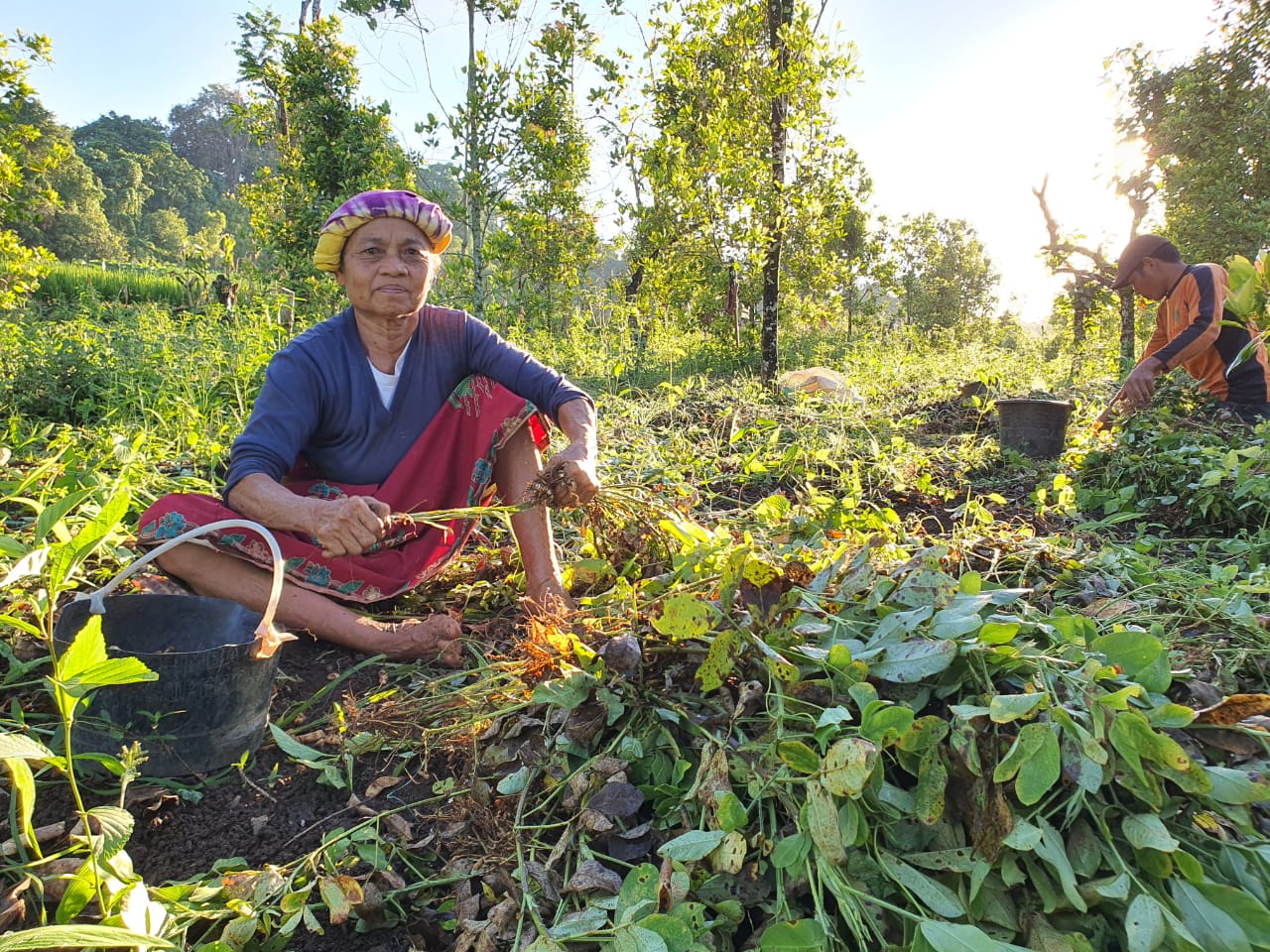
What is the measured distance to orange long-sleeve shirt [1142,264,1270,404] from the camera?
12.6 feet

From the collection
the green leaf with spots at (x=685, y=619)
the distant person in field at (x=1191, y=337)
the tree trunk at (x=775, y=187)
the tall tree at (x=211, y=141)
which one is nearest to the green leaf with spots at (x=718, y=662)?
the green leaf with spots at (x=685, y=619)

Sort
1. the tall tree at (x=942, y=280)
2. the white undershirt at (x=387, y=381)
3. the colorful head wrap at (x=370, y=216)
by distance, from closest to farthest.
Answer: the colorful head wrap at (x=370, y=216) → the white undershirt at (x=387, y=381) → the tall tree at (x=942, y=280)

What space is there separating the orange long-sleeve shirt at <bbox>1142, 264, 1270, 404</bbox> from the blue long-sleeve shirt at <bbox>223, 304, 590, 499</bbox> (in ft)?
12.2

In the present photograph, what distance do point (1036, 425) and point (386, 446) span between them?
353 centimetres

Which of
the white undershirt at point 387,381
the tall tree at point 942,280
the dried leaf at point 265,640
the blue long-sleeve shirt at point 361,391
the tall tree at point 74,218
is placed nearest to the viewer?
the dried leaf at point 265,640

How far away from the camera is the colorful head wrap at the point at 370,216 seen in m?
2.12

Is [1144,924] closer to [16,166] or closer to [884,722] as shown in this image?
[884,722]

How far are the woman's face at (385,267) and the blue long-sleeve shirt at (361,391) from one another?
0.16 meters

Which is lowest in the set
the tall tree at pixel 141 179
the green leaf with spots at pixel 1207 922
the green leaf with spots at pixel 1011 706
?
the green leaf with spots at pixel 1207 922

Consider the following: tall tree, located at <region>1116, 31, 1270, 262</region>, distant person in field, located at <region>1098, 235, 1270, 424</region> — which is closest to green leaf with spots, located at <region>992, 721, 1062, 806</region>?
distant person in field, located at <region>1098, 235, 1270, 424</region>

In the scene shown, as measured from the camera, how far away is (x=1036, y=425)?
398 cm

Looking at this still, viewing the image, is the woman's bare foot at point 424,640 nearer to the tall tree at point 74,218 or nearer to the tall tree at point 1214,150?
the tall tree at point 1214,150

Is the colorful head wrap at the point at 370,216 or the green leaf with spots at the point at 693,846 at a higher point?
the colorful head wrap at the point at 370,216

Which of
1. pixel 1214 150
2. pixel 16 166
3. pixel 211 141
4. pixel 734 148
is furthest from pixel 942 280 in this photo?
pixel 211 141
